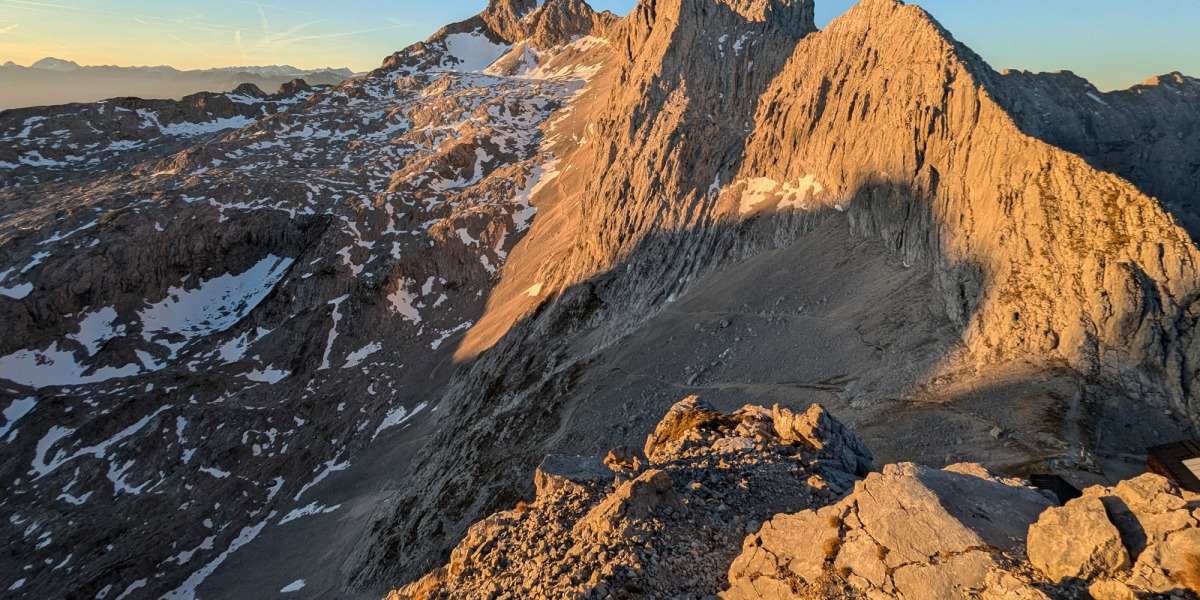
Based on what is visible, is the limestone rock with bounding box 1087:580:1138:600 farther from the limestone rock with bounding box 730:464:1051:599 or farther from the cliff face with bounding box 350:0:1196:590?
the cliff face with bounding box 350:0:1196:590

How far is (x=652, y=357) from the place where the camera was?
170 feet

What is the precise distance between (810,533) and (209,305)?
127350 mm

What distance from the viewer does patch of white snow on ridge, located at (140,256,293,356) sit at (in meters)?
106

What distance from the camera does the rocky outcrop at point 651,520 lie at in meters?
14.6

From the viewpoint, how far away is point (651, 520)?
52.3 feet

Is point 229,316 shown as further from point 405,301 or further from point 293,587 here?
point 293,587

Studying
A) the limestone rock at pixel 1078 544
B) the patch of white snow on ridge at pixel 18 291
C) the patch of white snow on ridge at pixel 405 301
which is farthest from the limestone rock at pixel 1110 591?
the patch of white snow on ridge at pixel 18 291

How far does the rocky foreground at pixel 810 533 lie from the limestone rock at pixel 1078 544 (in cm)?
2

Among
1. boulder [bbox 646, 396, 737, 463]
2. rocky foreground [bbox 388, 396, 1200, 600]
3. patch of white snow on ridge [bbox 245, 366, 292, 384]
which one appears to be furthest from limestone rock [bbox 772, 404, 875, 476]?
patch of white snow on ridge [bbox 245, 366, 292, 384]

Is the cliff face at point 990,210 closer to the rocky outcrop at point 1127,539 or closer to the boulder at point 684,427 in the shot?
the boulder at point 684,427

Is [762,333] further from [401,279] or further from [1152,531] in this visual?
[401,279]

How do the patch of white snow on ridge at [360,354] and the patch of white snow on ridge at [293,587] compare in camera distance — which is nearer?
the patch of white snow on ridge at [293,587]

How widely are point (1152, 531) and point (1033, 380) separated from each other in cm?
2284

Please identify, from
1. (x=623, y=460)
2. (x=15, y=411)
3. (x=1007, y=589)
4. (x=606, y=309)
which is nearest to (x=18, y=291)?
(x=15, y=411)
